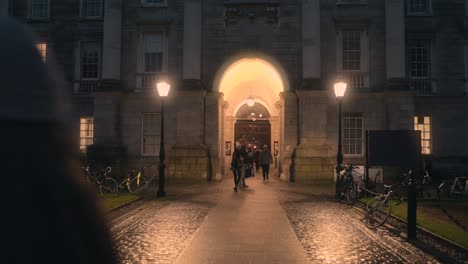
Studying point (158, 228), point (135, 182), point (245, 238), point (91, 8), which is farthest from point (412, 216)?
point (91, 8)

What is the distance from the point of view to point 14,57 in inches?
40.4

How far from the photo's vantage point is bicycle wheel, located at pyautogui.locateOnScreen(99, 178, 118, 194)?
15.1m

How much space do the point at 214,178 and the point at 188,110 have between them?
3865 millimetres

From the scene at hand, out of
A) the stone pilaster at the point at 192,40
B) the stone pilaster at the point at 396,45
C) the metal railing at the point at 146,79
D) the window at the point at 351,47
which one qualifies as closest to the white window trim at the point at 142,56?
the metal railing at the point at 146,79

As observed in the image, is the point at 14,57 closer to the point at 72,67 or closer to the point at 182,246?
the point at 182,246

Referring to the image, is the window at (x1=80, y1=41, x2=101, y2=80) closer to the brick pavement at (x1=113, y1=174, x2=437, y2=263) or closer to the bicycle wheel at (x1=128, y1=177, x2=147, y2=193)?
the bicycle wheel at (x1=128, y1=177, x2=147, y2=193)

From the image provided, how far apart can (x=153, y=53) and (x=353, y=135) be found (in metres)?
12.1

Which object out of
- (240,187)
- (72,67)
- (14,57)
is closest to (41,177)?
(14,57)

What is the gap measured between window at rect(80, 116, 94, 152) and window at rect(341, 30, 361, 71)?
1493 centimetres

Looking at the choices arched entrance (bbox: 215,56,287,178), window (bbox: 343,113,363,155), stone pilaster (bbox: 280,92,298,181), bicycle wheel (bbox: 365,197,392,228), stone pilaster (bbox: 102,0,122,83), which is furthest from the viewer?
arched entrance (bbox: 215,56,287,178)

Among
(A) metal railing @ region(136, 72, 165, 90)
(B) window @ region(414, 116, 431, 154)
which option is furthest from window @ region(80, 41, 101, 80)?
(B) window @ region(414, 116, 431, 154)

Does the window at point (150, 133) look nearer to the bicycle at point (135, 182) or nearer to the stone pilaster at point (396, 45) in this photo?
the bicycle at point (135, 182)

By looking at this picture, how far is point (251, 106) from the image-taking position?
30484 millimetres

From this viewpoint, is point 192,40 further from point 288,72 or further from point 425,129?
point 425,129
